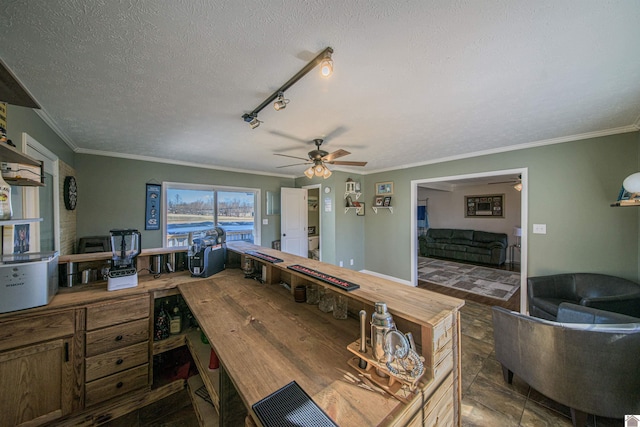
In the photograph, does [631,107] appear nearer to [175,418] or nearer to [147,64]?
[147,64]

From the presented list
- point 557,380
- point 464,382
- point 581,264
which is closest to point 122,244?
point 464,382

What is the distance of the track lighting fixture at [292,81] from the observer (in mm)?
1259


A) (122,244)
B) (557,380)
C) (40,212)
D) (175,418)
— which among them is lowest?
(175,418)

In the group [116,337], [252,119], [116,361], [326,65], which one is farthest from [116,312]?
[326,65]

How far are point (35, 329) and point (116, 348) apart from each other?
48 centimetres

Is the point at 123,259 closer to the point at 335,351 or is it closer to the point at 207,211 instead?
the point at 335,351

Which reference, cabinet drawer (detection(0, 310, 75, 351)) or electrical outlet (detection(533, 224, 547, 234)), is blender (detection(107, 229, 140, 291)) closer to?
cabinet drawer (detection(0, 310, 75, 351))

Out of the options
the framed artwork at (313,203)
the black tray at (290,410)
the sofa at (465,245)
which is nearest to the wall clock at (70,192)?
the black tray at (290,410)

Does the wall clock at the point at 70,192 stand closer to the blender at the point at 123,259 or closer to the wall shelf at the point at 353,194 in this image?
the blender at the point at 123,259

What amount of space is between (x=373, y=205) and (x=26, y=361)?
4.92 m

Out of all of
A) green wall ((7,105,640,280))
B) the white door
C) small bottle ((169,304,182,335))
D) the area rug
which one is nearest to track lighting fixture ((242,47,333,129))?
green wall ((7,105,640,280))

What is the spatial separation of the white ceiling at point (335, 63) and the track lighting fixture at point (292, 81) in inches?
1.5

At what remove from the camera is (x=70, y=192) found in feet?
9.60

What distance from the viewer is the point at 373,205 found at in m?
5.06
